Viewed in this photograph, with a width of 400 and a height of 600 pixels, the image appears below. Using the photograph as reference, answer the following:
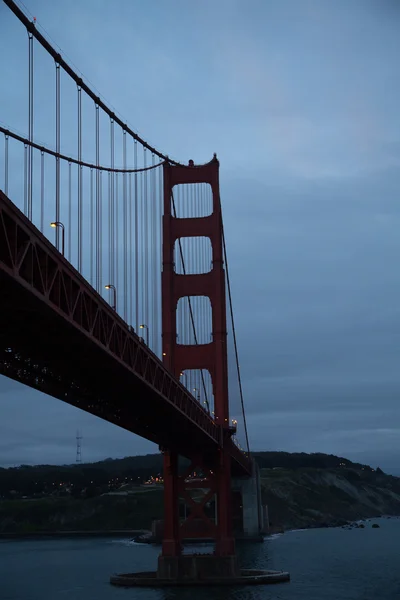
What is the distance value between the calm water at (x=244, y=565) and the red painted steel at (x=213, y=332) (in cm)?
445

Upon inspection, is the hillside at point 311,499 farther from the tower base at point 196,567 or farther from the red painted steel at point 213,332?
the tower base at point 196,567

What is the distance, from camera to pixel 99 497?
148125mm

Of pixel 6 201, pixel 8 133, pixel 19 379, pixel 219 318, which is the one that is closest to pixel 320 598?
pixel 219 318

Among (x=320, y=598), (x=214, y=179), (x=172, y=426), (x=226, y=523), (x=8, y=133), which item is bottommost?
(x=320, y=598)

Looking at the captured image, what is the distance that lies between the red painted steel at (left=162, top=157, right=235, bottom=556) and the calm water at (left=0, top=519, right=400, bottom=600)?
14.6 ft

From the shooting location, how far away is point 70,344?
23844 millimetres

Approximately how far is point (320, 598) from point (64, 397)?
786 inches

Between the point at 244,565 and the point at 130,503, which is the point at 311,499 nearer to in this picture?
the point at 130,503

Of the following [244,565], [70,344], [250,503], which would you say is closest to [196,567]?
[244,565]

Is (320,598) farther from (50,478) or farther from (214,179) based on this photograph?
(50,478)

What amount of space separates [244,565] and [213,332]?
19498 millimetres

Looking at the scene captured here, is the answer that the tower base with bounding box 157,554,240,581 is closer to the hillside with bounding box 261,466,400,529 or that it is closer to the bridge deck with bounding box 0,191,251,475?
the bridge deck with bounding box 0,191,251,475

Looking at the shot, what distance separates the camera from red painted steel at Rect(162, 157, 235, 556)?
163 ft

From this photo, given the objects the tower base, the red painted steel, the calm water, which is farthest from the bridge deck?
the calm water
